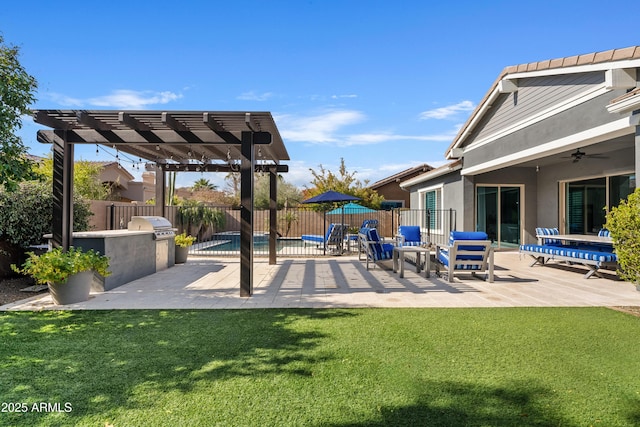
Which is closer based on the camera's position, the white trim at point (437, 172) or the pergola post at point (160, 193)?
the pergola post at point (160, 193)

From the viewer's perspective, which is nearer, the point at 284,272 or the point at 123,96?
the point at 284,272

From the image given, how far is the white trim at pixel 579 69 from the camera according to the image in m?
6.44

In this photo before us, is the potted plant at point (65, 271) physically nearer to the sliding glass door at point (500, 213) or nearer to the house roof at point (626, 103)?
the house roof at point (626, 103)

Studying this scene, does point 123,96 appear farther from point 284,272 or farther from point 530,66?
point 530,66

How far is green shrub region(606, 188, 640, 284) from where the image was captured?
5141mm

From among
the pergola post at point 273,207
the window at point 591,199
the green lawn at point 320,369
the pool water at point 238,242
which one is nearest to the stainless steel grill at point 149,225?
the pergola post at point 273,207

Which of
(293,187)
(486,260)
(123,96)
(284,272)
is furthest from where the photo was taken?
(293,187)

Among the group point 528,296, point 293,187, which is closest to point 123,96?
point 528,296

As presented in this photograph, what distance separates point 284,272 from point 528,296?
5.20m

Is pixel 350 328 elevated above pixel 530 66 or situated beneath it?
situated beneath

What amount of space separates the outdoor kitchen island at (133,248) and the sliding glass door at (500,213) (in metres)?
10.7

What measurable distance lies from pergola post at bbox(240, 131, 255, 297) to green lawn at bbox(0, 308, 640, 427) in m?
1.26

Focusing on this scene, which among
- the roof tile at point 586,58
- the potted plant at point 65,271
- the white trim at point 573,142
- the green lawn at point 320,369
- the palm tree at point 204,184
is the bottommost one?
the green lawn at point 320,369

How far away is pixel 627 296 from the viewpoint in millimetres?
6141
